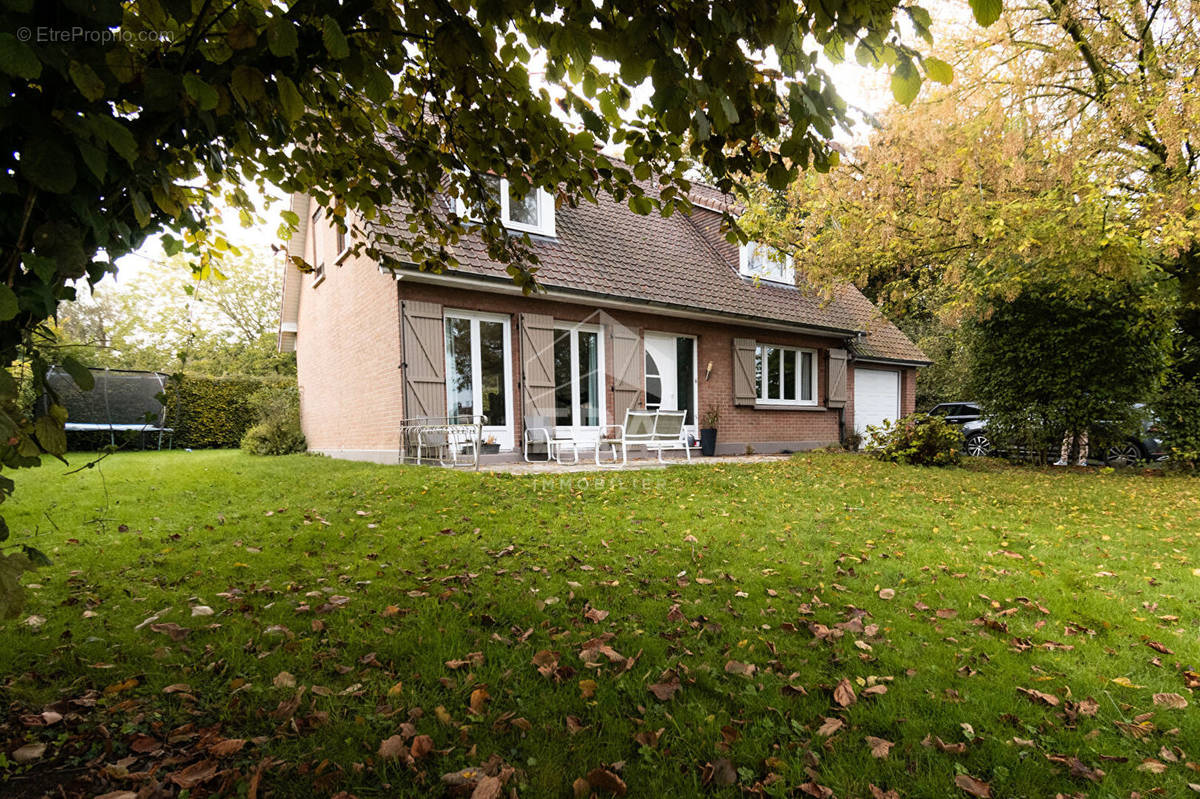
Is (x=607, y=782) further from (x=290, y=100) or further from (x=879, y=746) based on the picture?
(x=290, y=100)

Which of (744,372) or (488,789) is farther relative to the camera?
(744,372)

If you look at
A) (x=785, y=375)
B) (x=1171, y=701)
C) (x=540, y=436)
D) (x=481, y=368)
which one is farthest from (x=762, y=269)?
(x=1171, y=701)

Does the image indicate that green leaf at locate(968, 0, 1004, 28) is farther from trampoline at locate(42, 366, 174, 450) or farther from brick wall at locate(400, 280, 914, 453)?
trampoline at locate(42, 366, 174, 450)

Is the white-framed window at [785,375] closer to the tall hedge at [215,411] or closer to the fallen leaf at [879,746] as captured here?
the fallen leaf at [879,746]

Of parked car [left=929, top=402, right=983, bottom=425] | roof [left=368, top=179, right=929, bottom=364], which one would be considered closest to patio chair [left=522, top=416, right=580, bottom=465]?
roof [left=368, top=179, right=929, bottom=364]

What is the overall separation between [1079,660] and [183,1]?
4228 millimetres

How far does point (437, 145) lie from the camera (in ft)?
11.5

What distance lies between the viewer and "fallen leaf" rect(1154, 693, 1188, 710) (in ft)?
7.47

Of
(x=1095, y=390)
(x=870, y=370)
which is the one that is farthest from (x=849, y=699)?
(x=870, y=370)

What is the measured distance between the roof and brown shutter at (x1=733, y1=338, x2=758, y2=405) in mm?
614

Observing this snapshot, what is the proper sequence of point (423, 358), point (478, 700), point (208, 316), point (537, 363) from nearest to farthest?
point (478, 700), point (423, 358), point (537, 363), point (208, 316)

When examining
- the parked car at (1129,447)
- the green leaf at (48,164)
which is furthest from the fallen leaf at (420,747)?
the parked car at (1129,447)

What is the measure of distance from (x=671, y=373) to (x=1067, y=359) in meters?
7.98

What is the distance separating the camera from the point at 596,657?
8.46 feet
